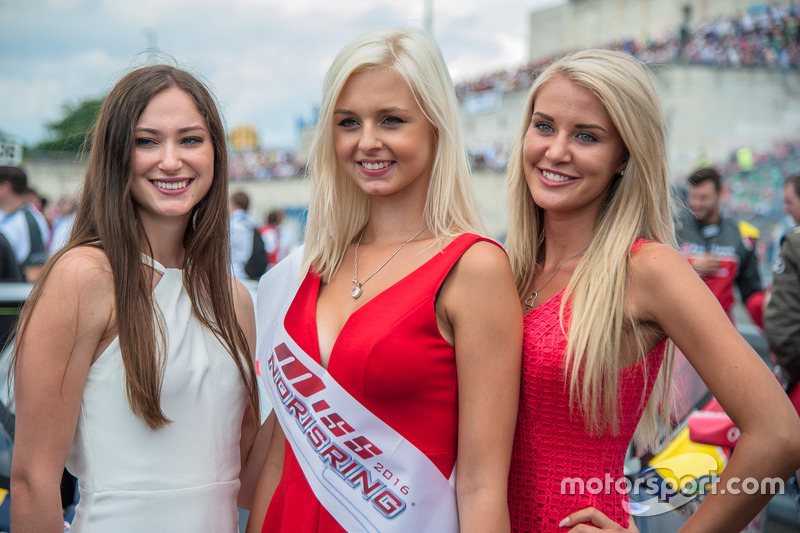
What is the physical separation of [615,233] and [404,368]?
0.61 metres

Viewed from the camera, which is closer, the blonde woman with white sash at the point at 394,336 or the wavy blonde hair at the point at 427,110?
the blonde woman with white sash at the point at 394,336

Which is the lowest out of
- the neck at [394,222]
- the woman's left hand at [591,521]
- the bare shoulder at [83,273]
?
the woman's left hand at [591,521]

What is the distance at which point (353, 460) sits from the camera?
1682 mm

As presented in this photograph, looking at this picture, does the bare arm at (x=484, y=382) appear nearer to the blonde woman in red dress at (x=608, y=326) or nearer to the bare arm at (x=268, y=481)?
the blonde woman in red dress at (x=608, y=326)

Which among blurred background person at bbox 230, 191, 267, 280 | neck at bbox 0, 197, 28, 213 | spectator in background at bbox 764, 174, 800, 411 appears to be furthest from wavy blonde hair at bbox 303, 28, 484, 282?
blurred background person at bbox 230, 191, 267, 280

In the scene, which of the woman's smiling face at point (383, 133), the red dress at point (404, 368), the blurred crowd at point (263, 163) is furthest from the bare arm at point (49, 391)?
the blurred crowd at point (263, 163)

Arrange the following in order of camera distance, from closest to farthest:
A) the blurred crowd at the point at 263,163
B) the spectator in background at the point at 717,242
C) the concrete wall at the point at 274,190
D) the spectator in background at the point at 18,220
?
1. the spectator in background at the point at 717,242
2. the spectator in background at the point at 18,220
3. the concrete wall at the point at 274,190
4. the blurred crowd at the point at 263,163

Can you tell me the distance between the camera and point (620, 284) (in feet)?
5.30

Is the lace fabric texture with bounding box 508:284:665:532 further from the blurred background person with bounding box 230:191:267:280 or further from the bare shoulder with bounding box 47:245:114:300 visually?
the blurred background person with bounding box 230:191:267:280

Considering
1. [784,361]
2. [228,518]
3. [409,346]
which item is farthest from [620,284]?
[784,361]

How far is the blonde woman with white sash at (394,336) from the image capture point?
1.56 meters

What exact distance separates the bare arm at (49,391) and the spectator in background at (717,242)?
4.03 meters

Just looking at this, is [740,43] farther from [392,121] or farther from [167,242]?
[167,242]

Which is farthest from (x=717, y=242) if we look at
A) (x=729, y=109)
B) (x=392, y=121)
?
(x=729, y=109)
